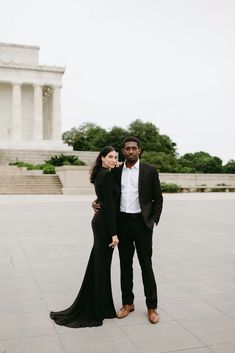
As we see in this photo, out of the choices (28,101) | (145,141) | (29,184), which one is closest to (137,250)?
(29,184)

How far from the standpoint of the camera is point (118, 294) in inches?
242

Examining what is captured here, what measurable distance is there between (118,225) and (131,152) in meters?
0.89

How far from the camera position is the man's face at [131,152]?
5.17 metres

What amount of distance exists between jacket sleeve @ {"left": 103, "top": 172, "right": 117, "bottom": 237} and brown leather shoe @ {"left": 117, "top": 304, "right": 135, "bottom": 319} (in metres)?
0.94

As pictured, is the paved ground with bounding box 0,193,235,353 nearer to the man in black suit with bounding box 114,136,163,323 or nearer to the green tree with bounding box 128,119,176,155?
the man in black suit with bounding box 114,136,163,323

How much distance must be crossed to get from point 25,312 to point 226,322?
2396 millimetres

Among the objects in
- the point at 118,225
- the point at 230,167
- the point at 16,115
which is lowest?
the point at 118,225

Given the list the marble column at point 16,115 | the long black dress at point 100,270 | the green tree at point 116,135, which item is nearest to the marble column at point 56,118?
the marble column at point 16,115

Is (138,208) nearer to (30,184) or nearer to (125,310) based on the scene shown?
Result: (125,310)

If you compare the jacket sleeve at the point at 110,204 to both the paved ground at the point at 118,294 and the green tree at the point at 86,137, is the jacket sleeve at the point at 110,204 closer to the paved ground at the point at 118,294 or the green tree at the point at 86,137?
the paved ground at the point at 118,294

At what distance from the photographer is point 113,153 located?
527 cm

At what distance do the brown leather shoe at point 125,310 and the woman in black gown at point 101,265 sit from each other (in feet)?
0.24

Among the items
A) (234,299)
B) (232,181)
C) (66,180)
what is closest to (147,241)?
(234,299)

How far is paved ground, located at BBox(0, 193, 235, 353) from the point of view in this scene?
172 inches
